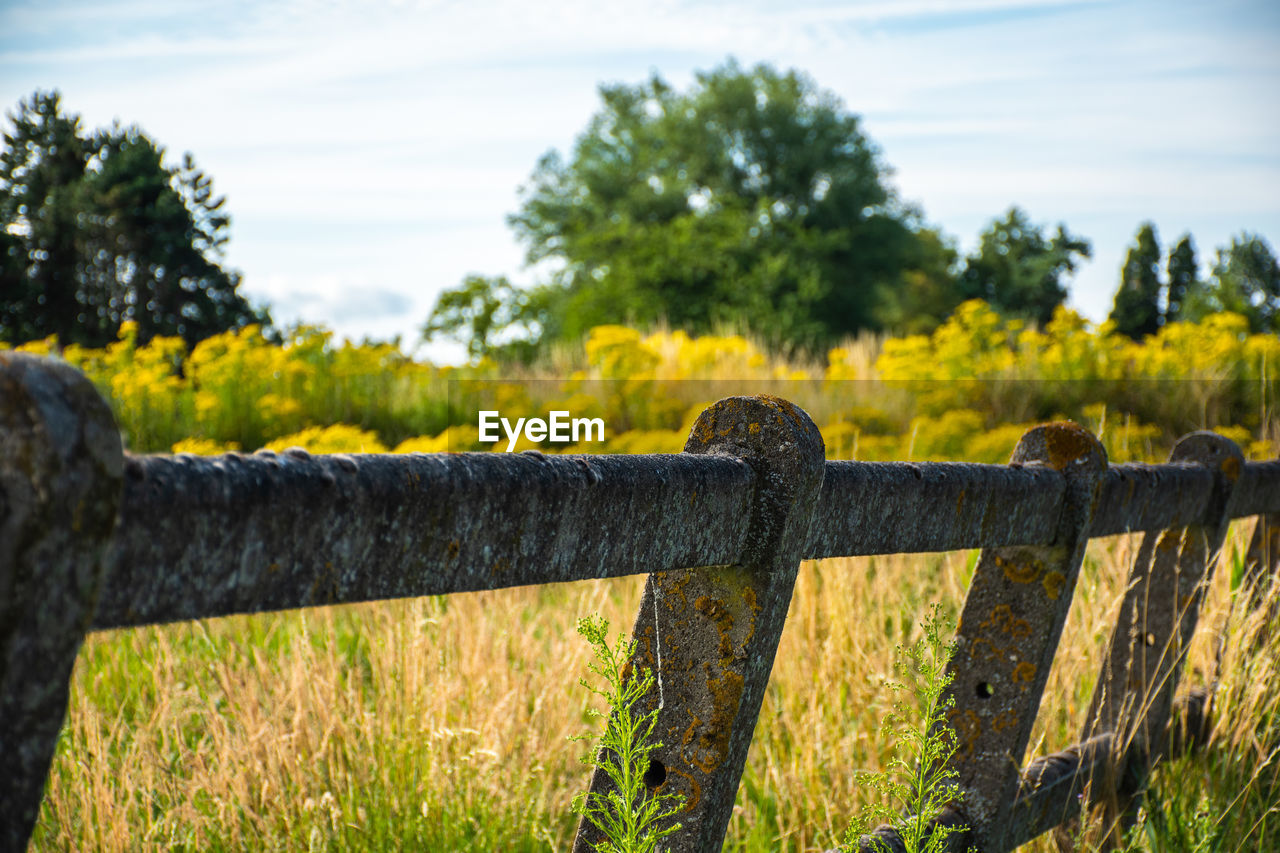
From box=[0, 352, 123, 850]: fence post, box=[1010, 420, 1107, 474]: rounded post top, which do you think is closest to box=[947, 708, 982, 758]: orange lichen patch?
box=[1010, 420, 1107, 474]: rounded post top

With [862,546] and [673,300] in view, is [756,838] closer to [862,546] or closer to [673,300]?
[862,546]

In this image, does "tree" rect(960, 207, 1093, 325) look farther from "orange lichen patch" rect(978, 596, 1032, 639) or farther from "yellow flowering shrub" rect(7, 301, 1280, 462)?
"orange lichen patch" rect(978, 596, 1032, 639)

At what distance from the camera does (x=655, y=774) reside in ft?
4.04

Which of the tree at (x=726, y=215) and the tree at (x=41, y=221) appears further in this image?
the tree at (x=726, y=215)

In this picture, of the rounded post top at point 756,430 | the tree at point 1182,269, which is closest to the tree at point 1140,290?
the tree at point 1182,269

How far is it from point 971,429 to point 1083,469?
5.41 m

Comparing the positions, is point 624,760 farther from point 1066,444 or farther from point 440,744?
point 440,744

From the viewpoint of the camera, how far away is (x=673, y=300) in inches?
1129

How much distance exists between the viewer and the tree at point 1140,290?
44312 mm

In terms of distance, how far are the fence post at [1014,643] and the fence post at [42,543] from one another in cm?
156

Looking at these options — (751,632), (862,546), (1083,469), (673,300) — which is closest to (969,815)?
(1083,469)

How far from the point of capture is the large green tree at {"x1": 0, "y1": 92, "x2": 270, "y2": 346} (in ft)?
45.5

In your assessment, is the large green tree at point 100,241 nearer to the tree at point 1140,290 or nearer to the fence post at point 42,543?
the fence post at point 42,543

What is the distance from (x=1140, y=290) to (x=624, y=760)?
49317 millimetres
